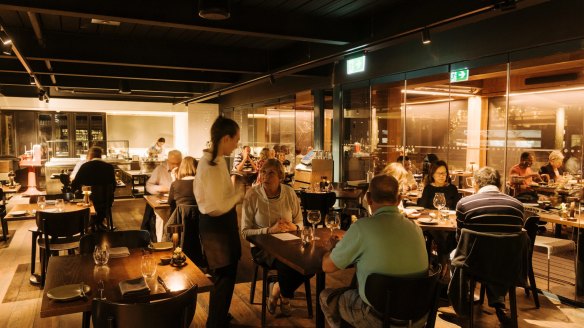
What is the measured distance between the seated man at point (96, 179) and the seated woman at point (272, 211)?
12.2 ft

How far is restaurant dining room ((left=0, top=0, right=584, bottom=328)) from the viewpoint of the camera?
2516 millimetres

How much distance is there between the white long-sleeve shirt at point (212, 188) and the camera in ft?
10.9

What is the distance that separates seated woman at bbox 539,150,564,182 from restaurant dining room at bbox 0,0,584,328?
0.14ft

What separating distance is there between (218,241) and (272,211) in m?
0.69

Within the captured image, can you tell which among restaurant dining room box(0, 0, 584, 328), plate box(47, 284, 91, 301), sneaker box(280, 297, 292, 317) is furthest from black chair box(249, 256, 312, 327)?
plate box(47, 284, 91, 301)

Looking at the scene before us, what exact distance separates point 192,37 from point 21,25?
8.78ft

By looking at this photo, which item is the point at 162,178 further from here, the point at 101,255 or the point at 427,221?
the point at 427,221

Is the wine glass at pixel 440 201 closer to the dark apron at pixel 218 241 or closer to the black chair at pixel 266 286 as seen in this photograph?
the black chair at pixel 266 286

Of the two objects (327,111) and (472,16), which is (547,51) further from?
(327,111)

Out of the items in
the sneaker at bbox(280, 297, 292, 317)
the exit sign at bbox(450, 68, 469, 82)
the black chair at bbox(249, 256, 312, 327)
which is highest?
the exit sign at bbox(450, 68, 469, 82)

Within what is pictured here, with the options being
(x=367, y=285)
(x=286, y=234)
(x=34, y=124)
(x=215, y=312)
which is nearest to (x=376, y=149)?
(x=286, y=234)

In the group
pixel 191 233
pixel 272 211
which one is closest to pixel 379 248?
pixel 272 211

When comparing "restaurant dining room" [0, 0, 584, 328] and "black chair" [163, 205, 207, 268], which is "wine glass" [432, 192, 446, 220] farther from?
"black chair" [163, 205, 207, 268]

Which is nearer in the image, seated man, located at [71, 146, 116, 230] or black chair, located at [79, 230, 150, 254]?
black chair, located at [79, 230, 150, 254]
